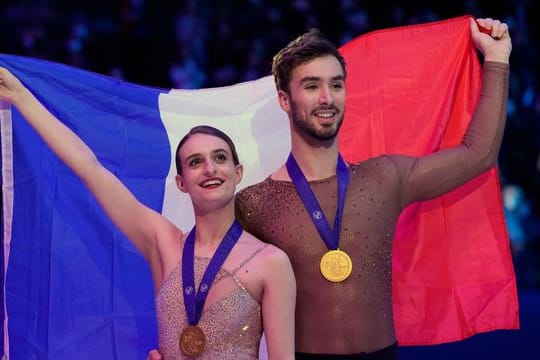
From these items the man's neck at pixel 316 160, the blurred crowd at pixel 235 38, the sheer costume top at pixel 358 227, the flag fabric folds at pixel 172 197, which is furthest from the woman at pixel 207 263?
the blurred crowd at pixel 235 38

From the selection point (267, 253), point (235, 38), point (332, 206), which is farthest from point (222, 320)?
point (235, 38)

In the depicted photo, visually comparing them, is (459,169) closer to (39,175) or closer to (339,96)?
(339,96)

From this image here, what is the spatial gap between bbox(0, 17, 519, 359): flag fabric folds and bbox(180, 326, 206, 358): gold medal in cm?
70

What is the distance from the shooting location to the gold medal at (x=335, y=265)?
9.86ft

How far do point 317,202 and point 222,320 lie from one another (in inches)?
20.7

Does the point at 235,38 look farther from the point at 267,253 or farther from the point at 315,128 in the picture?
the point at 267,253

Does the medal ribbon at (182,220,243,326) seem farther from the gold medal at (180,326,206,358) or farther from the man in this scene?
the man

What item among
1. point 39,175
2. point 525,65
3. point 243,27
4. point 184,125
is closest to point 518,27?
point 525,65

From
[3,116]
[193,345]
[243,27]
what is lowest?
[193,345]

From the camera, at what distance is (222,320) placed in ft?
9.31

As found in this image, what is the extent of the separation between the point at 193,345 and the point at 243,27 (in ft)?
17.5

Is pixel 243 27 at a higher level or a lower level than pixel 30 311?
higher

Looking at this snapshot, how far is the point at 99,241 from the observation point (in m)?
3.53

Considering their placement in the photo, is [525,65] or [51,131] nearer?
[51,131]
